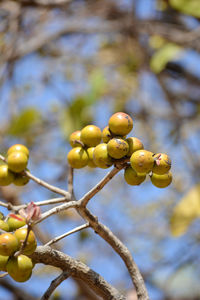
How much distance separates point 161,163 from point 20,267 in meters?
0.32

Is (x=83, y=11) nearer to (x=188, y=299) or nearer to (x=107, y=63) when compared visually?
(x=107, y=63)

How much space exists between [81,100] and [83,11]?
1263 millimetres

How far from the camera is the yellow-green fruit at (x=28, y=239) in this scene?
2.31ft

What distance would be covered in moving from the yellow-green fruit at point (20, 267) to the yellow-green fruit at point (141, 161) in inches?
10.1

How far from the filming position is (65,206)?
0.79m

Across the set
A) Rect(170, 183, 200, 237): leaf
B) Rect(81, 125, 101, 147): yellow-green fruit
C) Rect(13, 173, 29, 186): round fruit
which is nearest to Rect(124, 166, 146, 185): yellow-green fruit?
Rect(81, 125, 101, 147): yellow-green fruit

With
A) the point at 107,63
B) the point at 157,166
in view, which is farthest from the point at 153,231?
the point at 157,166

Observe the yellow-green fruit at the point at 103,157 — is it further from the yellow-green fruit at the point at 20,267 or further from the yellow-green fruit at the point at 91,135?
the yellow-green fruit at the point at 20,267

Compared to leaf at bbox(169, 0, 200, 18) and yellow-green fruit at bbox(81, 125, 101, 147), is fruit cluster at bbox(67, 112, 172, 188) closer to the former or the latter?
yellow-green fruit at bbox(81, 125, 101, 147)

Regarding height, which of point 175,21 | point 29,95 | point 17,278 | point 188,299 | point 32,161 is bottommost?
point 17,278

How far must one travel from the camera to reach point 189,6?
87.6 inches

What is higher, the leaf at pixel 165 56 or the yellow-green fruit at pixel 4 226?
the leaf at pixel 165 56

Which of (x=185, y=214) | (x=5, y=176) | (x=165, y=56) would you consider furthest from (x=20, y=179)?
(x=165, y=56)

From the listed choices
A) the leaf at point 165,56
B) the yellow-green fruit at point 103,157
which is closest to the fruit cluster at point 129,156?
the yellow-green fruit at point 103,157
